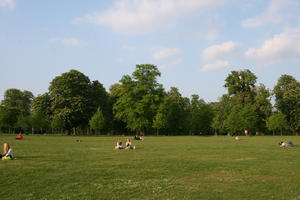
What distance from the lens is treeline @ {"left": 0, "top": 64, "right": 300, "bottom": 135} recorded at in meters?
81.3

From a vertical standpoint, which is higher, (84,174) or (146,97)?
(146,97)

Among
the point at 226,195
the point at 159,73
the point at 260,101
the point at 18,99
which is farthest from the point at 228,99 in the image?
the point at 226,195

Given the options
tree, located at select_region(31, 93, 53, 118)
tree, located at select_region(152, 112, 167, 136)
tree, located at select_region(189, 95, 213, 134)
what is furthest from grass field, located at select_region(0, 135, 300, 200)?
tree, located at select_region(189, 95, 213, 134)

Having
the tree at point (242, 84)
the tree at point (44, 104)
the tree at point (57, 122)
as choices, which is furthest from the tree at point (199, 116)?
the tree at point (44, 104)

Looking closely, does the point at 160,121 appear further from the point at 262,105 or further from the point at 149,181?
the point at 149,181

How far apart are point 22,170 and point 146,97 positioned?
220 ft

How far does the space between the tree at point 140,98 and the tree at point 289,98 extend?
3994cm

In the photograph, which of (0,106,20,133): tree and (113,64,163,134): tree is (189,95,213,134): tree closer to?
(113,64,163,134): tree

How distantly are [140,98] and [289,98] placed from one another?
153ft

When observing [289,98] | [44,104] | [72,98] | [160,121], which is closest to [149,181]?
[160,121]

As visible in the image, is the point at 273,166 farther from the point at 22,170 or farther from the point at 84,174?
the point at 22,170

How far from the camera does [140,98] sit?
86188 mm

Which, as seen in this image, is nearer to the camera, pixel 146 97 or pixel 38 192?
pixel 38 192

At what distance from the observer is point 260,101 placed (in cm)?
9431
